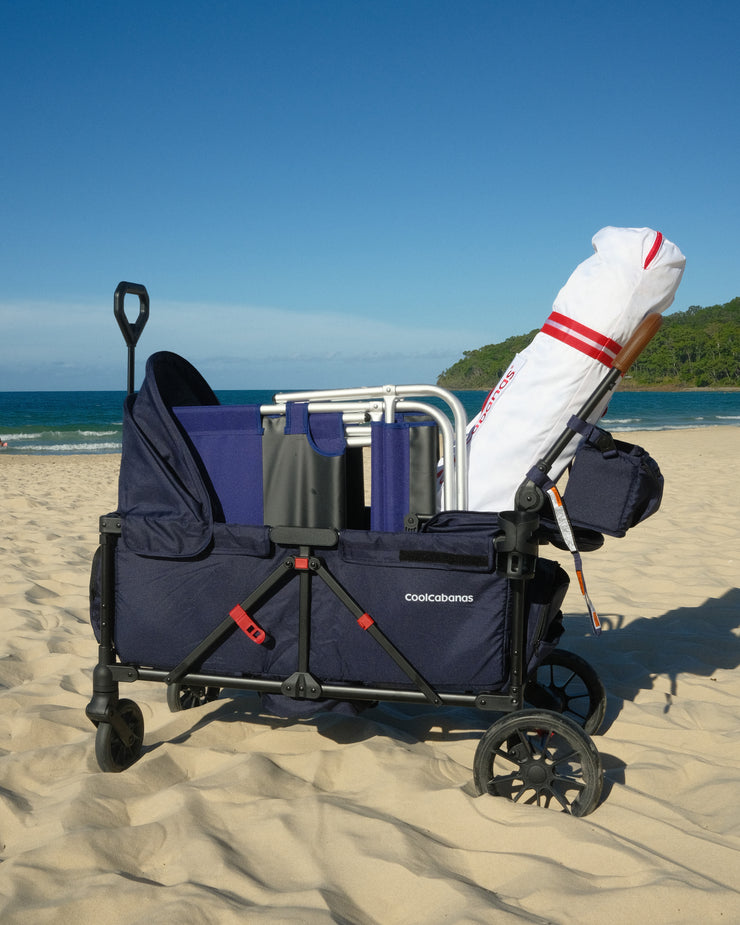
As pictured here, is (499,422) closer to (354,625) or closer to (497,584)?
(497,584)

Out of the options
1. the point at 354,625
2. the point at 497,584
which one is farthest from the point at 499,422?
the point at 354,625

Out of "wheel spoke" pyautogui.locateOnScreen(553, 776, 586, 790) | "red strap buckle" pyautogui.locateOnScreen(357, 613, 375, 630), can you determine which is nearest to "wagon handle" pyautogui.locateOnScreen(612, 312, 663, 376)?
"red strap buckle" pyautogui.locateOnScreen(357, 613, 375, 630)

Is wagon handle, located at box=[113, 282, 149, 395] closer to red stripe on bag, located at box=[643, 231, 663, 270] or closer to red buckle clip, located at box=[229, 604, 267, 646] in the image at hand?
red buckle clip, located at box=[229, 604, 267, 646]

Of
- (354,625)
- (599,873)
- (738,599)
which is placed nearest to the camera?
(599,873)

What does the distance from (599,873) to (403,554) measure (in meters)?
1.00

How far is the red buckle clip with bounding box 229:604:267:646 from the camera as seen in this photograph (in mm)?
2539

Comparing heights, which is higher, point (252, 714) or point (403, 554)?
point (403, 554)

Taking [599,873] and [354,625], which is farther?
[354,625]

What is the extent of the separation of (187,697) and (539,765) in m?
1.55

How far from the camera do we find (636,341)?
8.58 feet

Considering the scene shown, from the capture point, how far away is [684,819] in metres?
2.35

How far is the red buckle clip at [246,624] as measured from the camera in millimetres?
2539

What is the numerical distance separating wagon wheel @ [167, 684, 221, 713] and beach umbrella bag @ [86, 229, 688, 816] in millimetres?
328

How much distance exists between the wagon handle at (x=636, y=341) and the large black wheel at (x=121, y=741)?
80.4 inches
